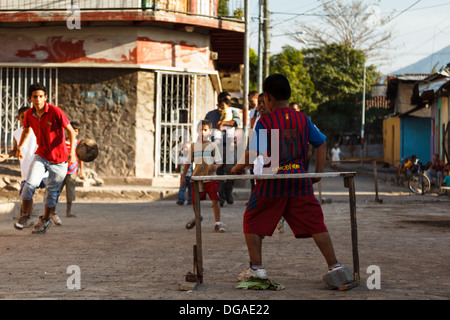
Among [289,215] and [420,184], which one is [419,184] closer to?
[420,184]

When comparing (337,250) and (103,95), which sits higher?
(103,95)

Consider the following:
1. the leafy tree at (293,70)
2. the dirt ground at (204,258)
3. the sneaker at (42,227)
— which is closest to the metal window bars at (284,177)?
the dirt ground at (204,258)

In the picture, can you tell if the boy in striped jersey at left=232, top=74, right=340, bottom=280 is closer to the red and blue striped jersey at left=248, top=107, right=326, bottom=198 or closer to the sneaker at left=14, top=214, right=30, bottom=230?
the red and blue striped jersey at left=248, top=107, right=326, bottom=198

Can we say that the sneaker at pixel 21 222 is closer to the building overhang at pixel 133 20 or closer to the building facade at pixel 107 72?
the building facade at pixel 107 72

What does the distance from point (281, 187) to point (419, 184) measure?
15366 mm

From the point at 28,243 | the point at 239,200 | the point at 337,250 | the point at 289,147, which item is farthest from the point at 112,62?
the point at 289,147

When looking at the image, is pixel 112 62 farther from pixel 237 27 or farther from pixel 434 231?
pixel 434 231

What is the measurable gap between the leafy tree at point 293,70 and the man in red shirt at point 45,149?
32.7 meters

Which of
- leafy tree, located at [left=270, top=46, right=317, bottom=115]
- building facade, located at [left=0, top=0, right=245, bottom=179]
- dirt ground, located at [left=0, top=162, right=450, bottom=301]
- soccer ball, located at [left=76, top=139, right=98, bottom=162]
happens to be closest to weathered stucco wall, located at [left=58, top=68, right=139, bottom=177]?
building facade, located at [left=0, top=0, right=245, bottom=179]

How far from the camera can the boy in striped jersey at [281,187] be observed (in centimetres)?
537

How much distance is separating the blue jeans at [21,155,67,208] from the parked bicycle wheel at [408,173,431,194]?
12.7 metres

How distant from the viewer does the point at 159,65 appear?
58.7 feet

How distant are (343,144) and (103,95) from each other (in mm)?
40080
